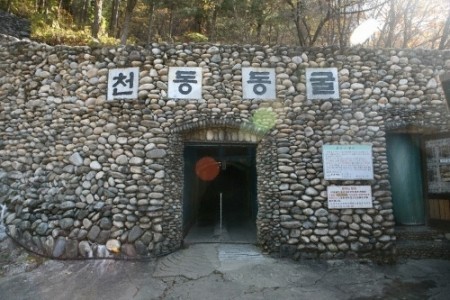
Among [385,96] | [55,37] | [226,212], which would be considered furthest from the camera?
[226,212]

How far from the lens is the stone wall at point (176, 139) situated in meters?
6.12

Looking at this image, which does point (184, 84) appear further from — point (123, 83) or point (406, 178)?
point (406, 178)

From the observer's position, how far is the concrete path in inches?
189

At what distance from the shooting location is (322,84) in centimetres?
648

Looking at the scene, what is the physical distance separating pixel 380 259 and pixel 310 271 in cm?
154

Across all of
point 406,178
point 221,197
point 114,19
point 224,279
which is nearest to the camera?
point 224,279

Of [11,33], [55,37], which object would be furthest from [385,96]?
[11,33]

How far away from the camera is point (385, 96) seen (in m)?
6.49

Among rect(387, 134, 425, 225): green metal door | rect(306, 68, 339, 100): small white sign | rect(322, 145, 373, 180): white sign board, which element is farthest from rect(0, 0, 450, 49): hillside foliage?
rect(322, 145, 373, 180): white sign board

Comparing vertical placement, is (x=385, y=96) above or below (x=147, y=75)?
below

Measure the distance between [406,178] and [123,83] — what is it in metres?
6.39

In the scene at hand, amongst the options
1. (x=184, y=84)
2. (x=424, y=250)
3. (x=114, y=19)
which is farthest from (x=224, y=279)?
(x=114, y=19)

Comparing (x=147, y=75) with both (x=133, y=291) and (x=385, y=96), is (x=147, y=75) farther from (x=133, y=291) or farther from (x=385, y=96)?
(x=385, y=96)

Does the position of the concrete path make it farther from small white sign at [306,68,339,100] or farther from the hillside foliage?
the hillside foliage
